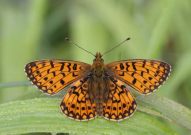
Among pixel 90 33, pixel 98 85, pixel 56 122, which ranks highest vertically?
pixel 90 33

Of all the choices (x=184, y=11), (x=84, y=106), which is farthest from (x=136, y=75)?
(x=184, y=11)

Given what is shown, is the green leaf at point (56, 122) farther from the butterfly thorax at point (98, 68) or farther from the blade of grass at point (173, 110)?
the butterfly thorax at point (98, 68)

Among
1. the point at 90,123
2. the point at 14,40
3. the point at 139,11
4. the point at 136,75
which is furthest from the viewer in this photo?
the point at 14,40

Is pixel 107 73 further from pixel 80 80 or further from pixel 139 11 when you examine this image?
pixel 139 11

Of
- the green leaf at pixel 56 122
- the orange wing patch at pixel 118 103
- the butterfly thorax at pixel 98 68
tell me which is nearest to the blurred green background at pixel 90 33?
the butterfly thorax at pixel 98 68

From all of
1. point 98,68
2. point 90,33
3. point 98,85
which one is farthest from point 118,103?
point 90,33

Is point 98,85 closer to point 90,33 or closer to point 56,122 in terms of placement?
point 56,122

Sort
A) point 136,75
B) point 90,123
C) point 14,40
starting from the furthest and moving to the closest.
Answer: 1. point 14,40
2. point 136,75
3. point 90,123
